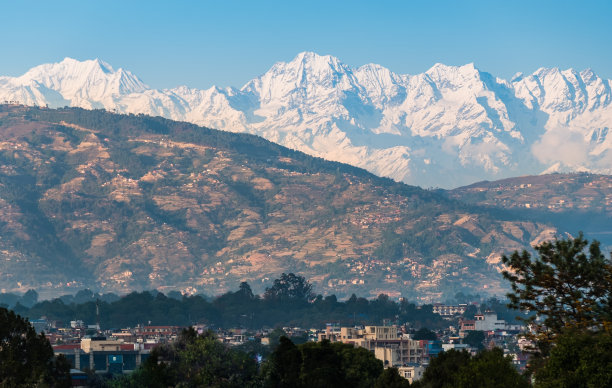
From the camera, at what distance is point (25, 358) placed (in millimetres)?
91938

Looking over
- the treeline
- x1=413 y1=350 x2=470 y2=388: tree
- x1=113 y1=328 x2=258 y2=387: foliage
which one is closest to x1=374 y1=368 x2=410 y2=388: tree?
the treeline

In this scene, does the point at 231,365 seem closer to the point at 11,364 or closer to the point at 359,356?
the point at 11,364

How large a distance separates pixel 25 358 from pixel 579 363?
41694 mm

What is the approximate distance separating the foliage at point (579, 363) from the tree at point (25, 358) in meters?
36.6

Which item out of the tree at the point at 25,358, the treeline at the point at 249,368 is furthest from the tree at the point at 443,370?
the tree at the point at 25,358

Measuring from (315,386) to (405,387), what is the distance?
7.35 m

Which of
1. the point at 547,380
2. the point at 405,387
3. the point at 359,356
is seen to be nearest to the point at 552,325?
the point at 547,380

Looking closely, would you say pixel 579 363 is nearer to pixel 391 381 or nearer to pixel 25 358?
pixel 391 381

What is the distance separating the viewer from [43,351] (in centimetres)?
9256

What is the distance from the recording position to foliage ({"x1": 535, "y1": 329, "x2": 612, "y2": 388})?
62.8 metres

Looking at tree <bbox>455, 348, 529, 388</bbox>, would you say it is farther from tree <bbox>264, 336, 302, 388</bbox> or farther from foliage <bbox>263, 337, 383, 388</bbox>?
foliage <bbox>263, 337, 383, 388</bbox>

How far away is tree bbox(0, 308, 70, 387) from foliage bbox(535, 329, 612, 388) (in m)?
36.6

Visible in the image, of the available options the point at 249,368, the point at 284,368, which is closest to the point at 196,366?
the point at 249,368

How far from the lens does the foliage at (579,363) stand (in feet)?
206
